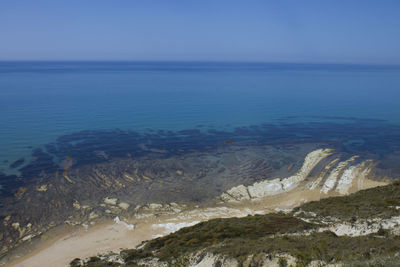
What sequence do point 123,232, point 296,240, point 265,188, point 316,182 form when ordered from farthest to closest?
point 316,182, point 265,188, point 123,232, point 296,240

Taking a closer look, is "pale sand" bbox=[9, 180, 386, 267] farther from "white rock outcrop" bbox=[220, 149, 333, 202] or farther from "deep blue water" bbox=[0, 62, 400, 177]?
"deep blue water" bbox=[0, 62, 400, 177]

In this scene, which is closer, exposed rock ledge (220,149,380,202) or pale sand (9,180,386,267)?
pale sand (9,180,386,267)

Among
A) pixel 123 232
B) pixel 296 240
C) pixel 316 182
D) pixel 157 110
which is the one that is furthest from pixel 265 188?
pixel 157 110

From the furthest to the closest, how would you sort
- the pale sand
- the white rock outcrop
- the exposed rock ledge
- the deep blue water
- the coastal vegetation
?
the deep blue water
the exposed rock ledge
the white rock outcrop
the pale sand
the coastal vegetation

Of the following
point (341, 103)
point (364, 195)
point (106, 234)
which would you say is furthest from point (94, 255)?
point (341, 103)

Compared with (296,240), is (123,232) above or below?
below

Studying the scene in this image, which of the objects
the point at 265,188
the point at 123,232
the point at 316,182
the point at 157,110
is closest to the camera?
the point at 123,232

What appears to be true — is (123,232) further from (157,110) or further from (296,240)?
(157,110)

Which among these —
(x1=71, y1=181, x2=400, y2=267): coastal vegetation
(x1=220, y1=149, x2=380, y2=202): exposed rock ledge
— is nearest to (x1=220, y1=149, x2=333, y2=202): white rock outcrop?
(x1=220, y1=149, x2=380, y2=202): exposed rock ledge

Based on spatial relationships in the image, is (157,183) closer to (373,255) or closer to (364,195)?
(364,195)
